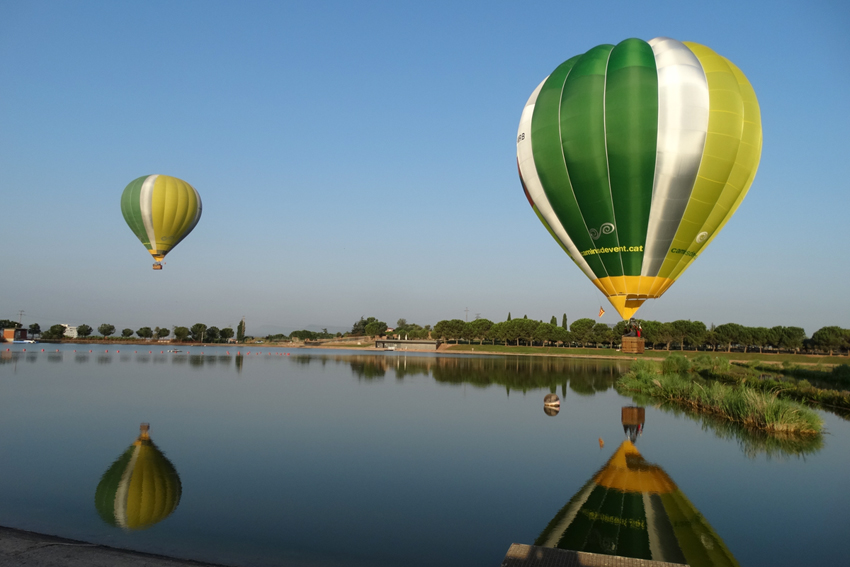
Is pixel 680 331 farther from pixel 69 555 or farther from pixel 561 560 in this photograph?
pixel 69 555

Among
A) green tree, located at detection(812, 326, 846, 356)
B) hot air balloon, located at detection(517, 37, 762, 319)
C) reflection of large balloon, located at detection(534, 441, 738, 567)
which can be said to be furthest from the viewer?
green tree, located at detection(812, 326, 846, 356)

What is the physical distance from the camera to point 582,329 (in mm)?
114188

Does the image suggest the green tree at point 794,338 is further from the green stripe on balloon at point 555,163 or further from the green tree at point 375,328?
the green tree at point 375,328

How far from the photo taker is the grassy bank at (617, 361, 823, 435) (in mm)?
21562

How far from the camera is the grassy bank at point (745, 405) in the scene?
2156 centimetres

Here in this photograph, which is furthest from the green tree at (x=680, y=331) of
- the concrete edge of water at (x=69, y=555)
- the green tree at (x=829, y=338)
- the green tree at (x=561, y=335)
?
the concrete edge of water at (x=69, y=555)

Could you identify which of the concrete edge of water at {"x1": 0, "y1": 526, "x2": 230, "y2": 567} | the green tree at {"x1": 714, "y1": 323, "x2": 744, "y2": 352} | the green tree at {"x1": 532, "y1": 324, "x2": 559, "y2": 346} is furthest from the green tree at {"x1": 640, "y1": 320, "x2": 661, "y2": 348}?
the concrete edge of water at {"x1": 0, "y1": 526, "x2": 230, "y2": 567}

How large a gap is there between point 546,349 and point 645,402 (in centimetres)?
7856

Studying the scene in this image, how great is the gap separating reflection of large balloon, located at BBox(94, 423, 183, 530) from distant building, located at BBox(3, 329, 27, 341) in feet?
461

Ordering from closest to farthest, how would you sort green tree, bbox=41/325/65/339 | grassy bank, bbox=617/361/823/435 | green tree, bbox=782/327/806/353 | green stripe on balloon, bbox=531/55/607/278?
green stripe on balloon, bbox=531/55/607/278, grassy bank, bbox=617/361/823/435, green tree, bbox=782/327/806/353, green tree, bbox=41/325/65/339

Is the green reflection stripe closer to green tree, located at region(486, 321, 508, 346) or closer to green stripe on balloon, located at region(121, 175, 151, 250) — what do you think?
green stripe on balloon, located at region(121, 175, 151, 250)

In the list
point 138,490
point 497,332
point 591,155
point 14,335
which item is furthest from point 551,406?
point 14,335

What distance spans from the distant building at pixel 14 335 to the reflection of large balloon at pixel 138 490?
140363mm

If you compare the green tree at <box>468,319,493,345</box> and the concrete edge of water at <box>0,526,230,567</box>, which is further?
the green tree at <box>468,319,493,345</box>
